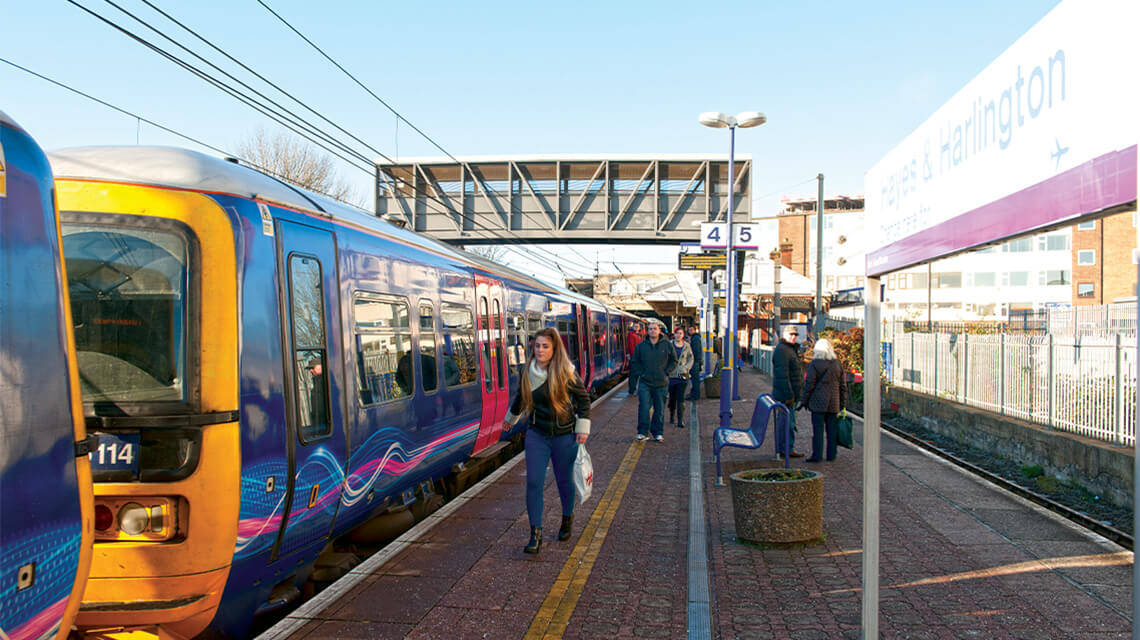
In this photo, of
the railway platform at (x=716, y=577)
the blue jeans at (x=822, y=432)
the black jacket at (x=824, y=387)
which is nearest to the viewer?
the railway platform at (x=716, y=577)

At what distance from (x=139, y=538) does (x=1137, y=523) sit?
13.4 feet

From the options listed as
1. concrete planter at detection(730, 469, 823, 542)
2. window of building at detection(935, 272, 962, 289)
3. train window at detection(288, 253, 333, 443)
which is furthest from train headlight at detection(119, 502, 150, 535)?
window of building at detection(935, 272, 962, 289)

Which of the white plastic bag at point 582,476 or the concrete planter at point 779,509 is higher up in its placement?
the white plastic bag at point 582,476

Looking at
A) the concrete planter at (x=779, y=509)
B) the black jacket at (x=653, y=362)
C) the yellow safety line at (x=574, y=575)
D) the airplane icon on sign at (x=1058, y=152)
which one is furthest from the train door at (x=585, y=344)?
the airplane icon on sign at (x=1058, y=152)

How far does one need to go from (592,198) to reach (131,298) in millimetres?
28776

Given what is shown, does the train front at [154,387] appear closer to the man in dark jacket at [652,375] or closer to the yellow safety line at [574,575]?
the yellow safety line at [574,575]

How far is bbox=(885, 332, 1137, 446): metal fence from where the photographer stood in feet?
29.4

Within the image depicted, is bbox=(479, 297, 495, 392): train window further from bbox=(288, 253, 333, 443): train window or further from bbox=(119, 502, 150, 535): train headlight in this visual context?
bbox=(119, 502, 150, 535): train headlight

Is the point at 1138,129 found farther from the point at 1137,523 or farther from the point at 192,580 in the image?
the point at 192,580

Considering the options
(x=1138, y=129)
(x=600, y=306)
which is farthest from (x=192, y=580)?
(x=600, y=306)

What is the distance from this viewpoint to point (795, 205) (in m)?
95.2

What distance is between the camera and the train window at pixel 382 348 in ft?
19.6

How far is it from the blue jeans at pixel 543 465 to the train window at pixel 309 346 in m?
1.69

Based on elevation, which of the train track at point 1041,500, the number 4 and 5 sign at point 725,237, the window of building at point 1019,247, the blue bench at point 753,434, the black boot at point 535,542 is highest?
the window of building at point 1019,247
